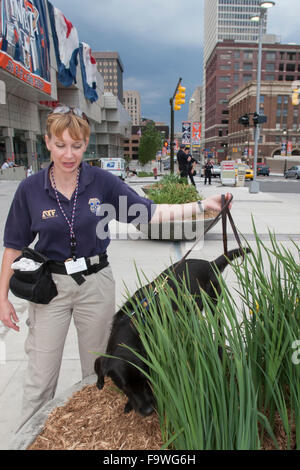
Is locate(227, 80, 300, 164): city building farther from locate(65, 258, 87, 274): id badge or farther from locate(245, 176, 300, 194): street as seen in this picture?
locate(65, 258, 87, 274): id badge

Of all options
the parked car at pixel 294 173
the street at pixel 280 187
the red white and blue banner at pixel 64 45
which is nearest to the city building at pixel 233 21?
the red white and blue banner at pixel 64 45

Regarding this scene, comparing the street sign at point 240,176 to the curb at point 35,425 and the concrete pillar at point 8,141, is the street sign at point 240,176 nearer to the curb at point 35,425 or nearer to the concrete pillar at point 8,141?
the concrete pillar at point 8,141

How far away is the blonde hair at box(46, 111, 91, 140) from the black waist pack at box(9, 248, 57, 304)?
65 cm

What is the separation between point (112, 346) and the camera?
189cm

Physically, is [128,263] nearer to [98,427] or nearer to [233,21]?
[98,427]

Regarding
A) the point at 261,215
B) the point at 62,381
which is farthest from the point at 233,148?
the point at 62,381

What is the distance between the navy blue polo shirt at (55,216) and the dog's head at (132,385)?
691 mm

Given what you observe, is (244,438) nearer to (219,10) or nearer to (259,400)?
(259,400)

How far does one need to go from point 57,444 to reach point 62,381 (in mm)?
1718

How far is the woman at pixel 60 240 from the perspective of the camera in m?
1.96

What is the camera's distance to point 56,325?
2.06 meters

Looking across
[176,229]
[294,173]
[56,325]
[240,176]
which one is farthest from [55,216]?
[294,173]

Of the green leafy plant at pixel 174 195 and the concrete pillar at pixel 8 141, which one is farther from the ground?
the concrete pillar at pixel 8 141

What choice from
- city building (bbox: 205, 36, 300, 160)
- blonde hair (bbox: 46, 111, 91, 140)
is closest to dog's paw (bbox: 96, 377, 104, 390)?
blonde hair (bbox: 46, 111, 91, 140)
